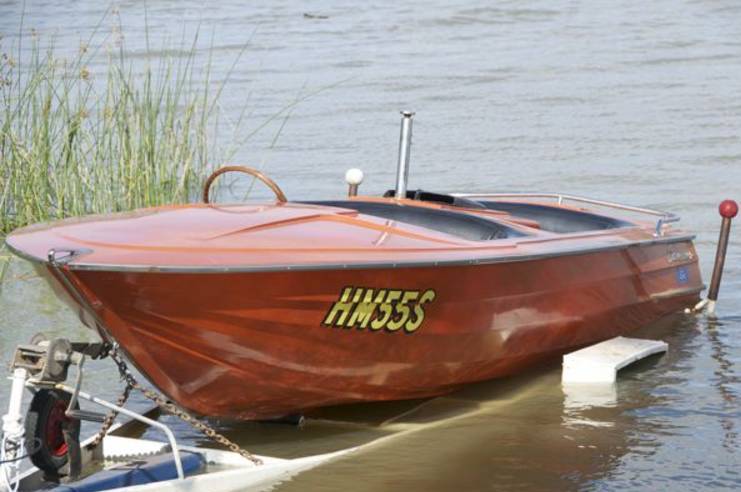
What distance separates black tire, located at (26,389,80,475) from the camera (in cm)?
536

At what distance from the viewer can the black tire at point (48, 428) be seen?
536 cm

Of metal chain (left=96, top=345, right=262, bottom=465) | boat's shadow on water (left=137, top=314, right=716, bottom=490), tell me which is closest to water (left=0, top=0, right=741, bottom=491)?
boat's shadow on water (left=137, top=314, right=716, bottom=490)

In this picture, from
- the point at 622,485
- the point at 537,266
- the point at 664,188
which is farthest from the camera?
the point at 664,188

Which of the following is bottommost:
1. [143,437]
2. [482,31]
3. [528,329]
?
[143,437]

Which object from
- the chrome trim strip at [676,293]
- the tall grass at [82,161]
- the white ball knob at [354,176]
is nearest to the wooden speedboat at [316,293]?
the white ball knob at [354,176]

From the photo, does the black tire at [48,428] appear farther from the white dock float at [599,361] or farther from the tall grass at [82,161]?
the tall grass at [82,161]

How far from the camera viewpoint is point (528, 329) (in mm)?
6934

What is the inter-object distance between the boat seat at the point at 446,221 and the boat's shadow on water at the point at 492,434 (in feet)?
2.64

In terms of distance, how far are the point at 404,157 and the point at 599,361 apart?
56.8 inches

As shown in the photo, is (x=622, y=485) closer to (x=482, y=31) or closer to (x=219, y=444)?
(x=219, y=444)

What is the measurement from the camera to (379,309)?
609cm

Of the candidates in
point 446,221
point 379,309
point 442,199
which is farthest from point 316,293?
point 442,199

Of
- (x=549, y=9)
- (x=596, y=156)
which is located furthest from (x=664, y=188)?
(x=549, y=9)

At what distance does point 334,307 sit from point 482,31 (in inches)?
646
